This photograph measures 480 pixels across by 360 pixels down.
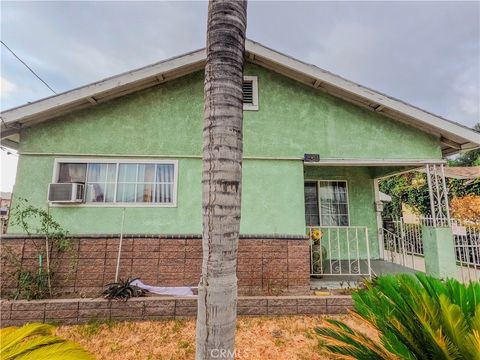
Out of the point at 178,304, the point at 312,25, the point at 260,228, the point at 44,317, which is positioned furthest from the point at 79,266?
the point at 312,25

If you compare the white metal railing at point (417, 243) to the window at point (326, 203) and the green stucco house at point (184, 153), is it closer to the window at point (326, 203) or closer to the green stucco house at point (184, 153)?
the window at point (326, 203)

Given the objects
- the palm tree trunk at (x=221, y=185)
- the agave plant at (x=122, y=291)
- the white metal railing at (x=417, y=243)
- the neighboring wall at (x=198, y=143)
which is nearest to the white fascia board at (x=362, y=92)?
the neighboring wall at (x=198, y=143)

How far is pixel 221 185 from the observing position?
84.7 inches

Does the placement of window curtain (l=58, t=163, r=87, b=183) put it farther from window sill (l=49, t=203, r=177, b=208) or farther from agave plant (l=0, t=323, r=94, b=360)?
agave plant (l=0, t=323, r=94, b=360)

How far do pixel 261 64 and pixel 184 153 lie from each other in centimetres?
322

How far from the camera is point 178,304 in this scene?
4949 mm

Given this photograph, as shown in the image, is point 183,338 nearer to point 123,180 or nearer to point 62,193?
point 123,180

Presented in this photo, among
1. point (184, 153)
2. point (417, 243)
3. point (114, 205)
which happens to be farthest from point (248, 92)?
point (417, 243)

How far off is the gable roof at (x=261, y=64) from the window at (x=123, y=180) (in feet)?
4.43

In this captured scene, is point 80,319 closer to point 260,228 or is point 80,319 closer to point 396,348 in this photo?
point 260,228

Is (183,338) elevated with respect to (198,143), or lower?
lower

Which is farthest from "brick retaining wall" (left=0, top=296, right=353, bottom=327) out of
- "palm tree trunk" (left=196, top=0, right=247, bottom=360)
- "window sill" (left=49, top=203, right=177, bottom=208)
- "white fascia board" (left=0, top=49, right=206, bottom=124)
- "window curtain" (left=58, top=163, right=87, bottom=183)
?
"white fascia board" (left=0, top=49, right=206, bottom=124)

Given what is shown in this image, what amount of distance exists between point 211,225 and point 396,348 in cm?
194

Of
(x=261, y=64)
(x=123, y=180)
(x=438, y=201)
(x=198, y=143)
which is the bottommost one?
(x=438, y=201)
